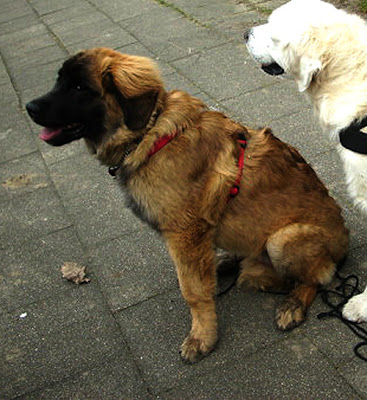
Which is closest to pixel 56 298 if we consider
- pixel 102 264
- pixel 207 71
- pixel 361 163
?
pixel 102 264

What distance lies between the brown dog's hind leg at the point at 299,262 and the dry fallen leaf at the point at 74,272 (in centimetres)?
150

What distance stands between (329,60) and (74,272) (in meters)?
2.39

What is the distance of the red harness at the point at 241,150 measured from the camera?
3.13 meters

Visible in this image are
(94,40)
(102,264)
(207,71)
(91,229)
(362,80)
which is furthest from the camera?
(94,40)

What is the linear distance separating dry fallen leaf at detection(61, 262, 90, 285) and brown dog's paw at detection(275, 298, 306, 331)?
149 centimetres

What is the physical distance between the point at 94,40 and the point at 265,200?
6.15m

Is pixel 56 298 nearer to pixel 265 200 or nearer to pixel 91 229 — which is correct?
pixel 91 229

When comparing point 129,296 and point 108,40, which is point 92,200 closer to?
point 129,296

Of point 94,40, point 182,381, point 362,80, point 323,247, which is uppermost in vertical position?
point 362,80

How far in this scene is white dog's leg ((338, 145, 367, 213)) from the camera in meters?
3.05

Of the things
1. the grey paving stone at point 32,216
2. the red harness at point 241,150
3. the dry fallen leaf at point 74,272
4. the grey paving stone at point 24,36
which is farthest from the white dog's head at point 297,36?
the grey paving stone at point 24,36

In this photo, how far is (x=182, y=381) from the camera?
312cm

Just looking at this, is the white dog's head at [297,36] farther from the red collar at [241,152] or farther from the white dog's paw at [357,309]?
the white dog's paw at [357,309]

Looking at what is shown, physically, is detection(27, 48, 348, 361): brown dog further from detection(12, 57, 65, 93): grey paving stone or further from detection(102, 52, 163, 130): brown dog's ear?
detection(12, 57, 65, 93): grey paving stone
